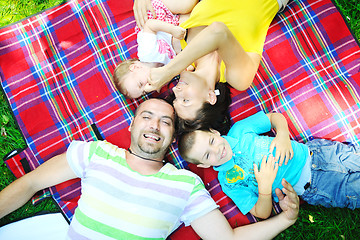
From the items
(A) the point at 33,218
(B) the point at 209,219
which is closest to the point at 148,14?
(B) the point at 209,219

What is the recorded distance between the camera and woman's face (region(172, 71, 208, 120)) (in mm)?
2816

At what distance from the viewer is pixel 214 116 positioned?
121 inches

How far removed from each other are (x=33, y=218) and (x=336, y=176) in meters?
2.95

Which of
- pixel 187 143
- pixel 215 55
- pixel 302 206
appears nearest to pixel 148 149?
pixel 187 143

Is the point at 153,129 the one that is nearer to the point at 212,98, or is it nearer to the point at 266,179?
the point at 212,98

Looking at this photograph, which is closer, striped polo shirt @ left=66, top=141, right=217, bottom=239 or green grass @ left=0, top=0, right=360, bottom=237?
striped polo shirt @ left=66, top=141, right=217, bottom=239

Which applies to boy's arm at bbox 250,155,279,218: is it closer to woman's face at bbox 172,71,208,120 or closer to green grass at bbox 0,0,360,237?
green grass at bbox 0,0,360,237

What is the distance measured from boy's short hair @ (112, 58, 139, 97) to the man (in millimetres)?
284

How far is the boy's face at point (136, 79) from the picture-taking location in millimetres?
3084

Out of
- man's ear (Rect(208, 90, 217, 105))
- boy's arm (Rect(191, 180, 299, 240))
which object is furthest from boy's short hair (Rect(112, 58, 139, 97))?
boy's arm (Rect(191, 180, 299, 240))

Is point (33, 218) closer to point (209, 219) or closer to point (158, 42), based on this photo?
point (209, 219)

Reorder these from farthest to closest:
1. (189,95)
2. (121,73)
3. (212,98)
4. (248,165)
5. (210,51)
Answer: (121,73), (248,165), (212,98), (189,95), (210,51)

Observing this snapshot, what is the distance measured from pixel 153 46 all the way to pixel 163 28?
0.19 meters

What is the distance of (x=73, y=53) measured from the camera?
352 cm
